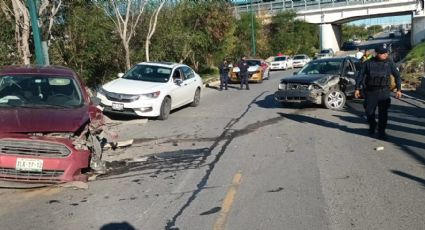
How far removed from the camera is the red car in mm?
6859

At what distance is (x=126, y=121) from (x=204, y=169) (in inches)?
252

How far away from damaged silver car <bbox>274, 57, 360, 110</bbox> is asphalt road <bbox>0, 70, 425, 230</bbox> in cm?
324

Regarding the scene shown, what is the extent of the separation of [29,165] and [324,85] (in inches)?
417

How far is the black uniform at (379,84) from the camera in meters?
10.5

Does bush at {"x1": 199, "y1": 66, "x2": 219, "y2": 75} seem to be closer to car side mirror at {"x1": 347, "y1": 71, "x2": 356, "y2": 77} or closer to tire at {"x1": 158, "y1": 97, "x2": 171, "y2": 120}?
car side mirror at {"x1": 347, "y1": 71, "x2": 356, "y2": 77}

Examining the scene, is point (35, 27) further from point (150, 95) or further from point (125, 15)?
point (125, 15)

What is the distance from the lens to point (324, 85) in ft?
51.7

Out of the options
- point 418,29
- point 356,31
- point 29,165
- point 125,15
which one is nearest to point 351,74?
point 29,165

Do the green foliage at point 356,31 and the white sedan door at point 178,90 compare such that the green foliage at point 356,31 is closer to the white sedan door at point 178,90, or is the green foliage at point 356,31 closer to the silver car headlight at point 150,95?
the white sedan door at point 178,90

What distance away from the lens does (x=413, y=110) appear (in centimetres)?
1505

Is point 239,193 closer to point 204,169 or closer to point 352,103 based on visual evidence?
point 204,169

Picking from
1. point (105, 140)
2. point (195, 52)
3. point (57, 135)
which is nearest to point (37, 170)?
point (57, 135)

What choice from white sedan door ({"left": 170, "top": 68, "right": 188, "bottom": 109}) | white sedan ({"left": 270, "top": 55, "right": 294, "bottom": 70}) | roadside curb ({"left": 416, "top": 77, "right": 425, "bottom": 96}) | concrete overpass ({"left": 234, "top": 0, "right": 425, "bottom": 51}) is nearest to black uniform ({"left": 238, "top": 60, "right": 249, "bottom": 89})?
roadside curb ({"left": 416, "top": 77, "right": 425, "bottom": 96})

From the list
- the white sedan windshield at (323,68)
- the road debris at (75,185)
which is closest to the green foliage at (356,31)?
the white sedan windshield at (323,68)
